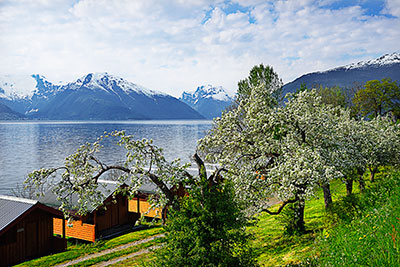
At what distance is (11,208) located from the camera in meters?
24.5

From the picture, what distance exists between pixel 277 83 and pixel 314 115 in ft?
112

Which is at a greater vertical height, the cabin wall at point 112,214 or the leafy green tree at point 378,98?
the leafy green tree at point 378,98

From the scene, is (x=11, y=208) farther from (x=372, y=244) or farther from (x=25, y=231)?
(x=372, y=244)

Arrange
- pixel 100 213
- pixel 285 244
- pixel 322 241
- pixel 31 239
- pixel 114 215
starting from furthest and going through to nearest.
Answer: pixel 114 215
pixel 100 213
pixel 31 239
pixel 285 244
pixel 322 241

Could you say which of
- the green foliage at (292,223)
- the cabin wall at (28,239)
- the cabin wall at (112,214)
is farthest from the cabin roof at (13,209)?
the green foliage at (292,223)

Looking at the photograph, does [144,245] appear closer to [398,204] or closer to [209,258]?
[209,258]

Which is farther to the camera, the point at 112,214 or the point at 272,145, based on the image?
the point at 112,214

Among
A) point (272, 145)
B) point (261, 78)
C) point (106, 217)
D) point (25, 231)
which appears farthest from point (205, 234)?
point (261, 78)

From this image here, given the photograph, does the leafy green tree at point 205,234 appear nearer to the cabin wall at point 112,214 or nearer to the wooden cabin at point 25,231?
the wooden cabin at point 25,231

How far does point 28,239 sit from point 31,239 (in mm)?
297

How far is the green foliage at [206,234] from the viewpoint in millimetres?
8445

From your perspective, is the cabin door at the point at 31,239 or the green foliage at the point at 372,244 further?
the cabin door at the point at 31,239

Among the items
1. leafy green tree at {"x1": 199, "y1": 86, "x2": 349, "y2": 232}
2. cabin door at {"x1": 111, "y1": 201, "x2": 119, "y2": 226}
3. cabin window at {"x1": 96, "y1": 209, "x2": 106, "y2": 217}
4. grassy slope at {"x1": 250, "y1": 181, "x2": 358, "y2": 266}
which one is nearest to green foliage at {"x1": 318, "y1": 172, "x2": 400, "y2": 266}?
grassy slope at {"x1": 250, "y1": 181, "x2": 358, "y2": 266}

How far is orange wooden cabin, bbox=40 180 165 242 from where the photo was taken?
29.7 meters
